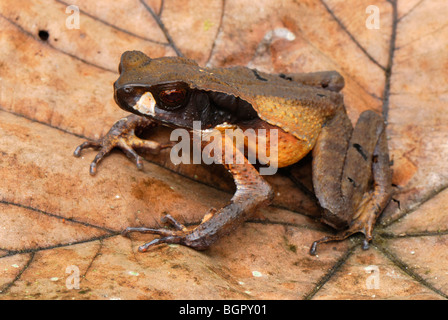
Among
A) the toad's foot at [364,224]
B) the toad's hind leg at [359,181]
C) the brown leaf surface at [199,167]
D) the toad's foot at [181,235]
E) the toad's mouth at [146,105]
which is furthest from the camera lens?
the toad's hind leg at [359,181]

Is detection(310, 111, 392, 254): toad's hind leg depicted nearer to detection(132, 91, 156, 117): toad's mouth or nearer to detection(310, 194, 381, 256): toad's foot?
detection(310, 194, 381, 256): toad's foot

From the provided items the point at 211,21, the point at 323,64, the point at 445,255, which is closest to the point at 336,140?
the point at 323,64

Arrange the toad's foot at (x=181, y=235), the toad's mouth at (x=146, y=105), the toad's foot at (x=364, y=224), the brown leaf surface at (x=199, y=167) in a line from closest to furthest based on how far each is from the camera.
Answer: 1. the brown leaf surface at (x=199, y=167)
2. the toad's foot at (x=181, y=235)
3. the toad's mouth at (x=146, y=105)
4. the toad's foot at (x=364, y=224)

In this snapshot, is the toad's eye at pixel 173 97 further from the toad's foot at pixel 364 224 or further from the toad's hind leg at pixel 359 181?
the toad's foot at pixel 364 224

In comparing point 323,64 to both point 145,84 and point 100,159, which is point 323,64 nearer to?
point 145,84

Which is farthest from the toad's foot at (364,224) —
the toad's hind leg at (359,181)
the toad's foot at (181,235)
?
the toad's foot at (181,235)

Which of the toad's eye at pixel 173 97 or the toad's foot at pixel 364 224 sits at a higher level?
the toad's eye at pixel 173 97

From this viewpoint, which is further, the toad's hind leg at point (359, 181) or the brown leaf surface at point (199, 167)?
the toad's hind leg at point (359, 181)

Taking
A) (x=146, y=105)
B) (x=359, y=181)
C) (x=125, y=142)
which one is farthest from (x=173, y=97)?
(x=359, y=181)
